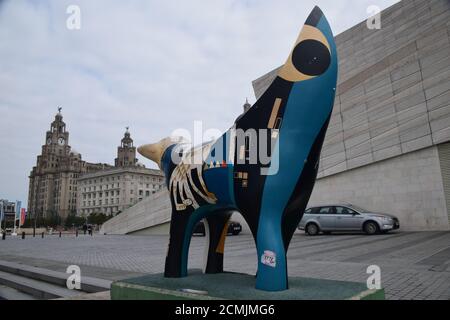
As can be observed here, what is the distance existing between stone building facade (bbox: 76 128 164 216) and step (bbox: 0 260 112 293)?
77814 mm

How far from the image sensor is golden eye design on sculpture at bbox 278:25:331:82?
11.9ft

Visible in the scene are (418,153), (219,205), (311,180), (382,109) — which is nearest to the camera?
(311,180)

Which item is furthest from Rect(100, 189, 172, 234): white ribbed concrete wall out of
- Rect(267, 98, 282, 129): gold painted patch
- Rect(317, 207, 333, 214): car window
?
Rect(267, 98, 282, 129): gold painted patch

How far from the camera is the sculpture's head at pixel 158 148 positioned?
5.27 metres

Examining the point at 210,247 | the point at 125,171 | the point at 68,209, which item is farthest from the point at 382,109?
the point at 68,209

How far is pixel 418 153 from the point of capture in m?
15.4

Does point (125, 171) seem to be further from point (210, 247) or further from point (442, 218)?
point (210, 247)

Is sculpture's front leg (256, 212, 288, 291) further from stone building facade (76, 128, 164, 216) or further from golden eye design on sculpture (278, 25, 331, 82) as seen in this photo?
stone building facade (76, 128, 164, 216)

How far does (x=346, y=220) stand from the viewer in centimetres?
1473

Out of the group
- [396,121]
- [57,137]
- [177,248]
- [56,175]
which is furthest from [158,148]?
[57,137]

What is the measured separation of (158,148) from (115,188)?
89956 mm

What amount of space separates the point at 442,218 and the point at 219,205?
13.6 m

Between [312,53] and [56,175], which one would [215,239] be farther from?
[56,175]

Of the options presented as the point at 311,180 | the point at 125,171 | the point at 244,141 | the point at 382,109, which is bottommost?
the point at 311,180
